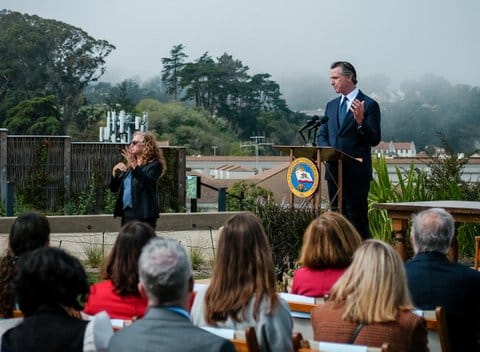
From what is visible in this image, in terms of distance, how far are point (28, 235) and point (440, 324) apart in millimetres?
2051

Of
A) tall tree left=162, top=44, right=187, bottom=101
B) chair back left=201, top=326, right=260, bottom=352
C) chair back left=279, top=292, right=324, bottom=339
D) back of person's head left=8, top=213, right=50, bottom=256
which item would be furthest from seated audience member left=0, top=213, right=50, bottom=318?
tall tree left=162, top=44, right=187, bottom=101

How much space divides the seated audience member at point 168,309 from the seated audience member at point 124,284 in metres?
1.15

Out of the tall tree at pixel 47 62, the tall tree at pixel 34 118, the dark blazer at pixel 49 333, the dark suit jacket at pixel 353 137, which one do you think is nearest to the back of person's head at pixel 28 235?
the dark blazer at pixel 49 333

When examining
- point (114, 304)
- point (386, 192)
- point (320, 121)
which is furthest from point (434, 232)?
point (386, 192)

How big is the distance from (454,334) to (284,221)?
5.03m

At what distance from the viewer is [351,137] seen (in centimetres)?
874

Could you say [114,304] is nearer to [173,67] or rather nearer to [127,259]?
[127,259]

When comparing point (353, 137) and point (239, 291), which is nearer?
point (239, 291)

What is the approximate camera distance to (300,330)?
5.20 meters

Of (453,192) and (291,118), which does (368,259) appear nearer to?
(453,192)

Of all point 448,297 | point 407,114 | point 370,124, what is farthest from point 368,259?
point 407,114

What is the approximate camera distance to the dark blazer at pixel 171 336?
341cm

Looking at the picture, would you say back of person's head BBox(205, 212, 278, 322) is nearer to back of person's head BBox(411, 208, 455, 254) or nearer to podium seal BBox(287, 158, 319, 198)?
back of person's head BBox(411, 208, 455, 254)

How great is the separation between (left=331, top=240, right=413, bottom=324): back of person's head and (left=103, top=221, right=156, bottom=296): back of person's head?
103 centimetres
